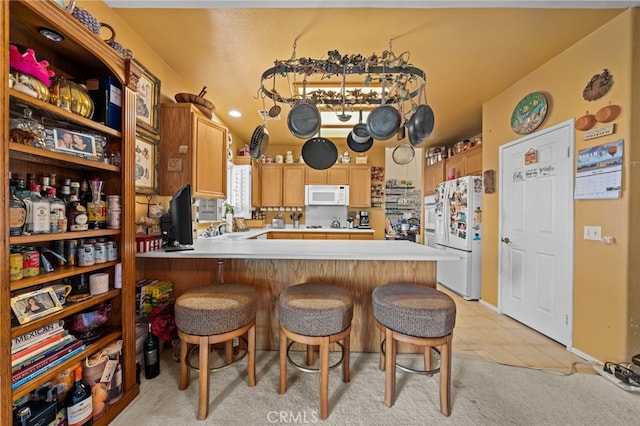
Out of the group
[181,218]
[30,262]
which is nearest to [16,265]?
[30,262]

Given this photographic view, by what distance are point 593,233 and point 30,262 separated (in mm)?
3555

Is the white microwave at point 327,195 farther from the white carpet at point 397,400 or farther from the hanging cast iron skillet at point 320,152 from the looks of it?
the white carpet at point 397,400

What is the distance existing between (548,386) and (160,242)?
2.99m

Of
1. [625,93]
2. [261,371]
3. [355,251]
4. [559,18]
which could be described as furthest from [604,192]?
[261,371]

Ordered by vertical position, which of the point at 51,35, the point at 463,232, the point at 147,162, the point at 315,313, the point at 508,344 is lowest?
the point at 508,344

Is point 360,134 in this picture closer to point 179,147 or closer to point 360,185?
point 179,147

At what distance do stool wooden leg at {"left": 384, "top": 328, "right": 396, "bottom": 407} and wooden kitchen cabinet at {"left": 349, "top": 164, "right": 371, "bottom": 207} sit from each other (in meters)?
3.53

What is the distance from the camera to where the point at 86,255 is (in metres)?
1.33

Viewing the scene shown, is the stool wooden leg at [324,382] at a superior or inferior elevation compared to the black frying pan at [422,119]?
inferior

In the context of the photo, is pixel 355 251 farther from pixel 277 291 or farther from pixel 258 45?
pixel 258 45

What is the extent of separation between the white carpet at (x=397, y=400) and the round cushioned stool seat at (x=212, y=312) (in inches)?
19.0

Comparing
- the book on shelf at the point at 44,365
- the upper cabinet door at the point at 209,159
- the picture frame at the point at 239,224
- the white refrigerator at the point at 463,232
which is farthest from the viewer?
the picture frame at the point at 239,224

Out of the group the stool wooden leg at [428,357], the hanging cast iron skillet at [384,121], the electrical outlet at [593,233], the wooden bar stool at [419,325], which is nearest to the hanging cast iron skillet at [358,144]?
the hanging cast iron skillet at [384,121]

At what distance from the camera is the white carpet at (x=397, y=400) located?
1.41m
